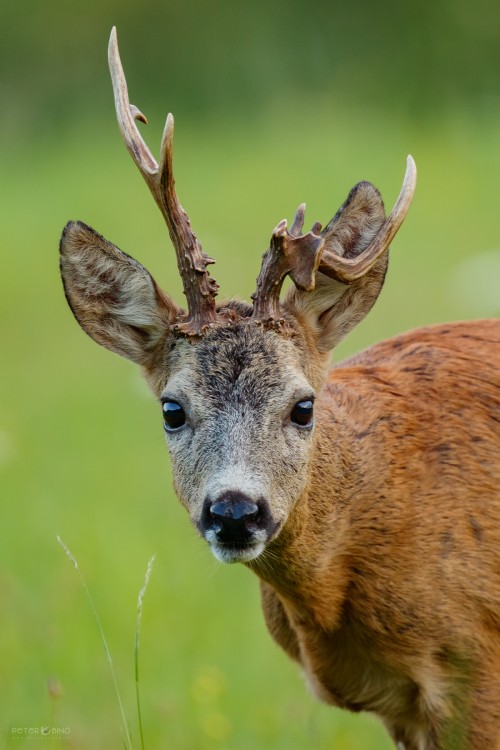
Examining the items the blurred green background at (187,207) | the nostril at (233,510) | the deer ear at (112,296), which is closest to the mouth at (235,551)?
the nostril at (233,510)

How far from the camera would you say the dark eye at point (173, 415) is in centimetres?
589

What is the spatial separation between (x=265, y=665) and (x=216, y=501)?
A: 12.5 feet

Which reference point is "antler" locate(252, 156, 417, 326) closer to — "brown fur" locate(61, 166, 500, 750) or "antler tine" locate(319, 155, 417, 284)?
"antler tine" locate(319, 155, 417, 284)

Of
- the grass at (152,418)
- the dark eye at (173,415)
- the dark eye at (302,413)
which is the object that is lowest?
the grass at (152,418)

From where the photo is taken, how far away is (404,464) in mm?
6270

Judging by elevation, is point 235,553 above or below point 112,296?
below

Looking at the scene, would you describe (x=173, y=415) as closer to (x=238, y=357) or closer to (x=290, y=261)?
(x=238, y=357)

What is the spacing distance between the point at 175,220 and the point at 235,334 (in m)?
0.52

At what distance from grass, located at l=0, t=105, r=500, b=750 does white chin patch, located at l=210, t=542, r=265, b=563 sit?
1526 mm

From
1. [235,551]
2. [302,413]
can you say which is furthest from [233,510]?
[302,413]

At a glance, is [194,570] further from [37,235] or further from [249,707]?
[37,235]

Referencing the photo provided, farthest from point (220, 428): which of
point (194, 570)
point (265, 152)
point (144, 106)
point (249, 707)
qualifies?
point (265, 152)

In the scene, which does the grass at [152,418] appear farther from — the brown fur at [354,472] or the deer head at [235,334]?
the deer head at [235,334]

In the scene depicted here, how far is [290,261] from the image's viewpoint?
19.1 feet
